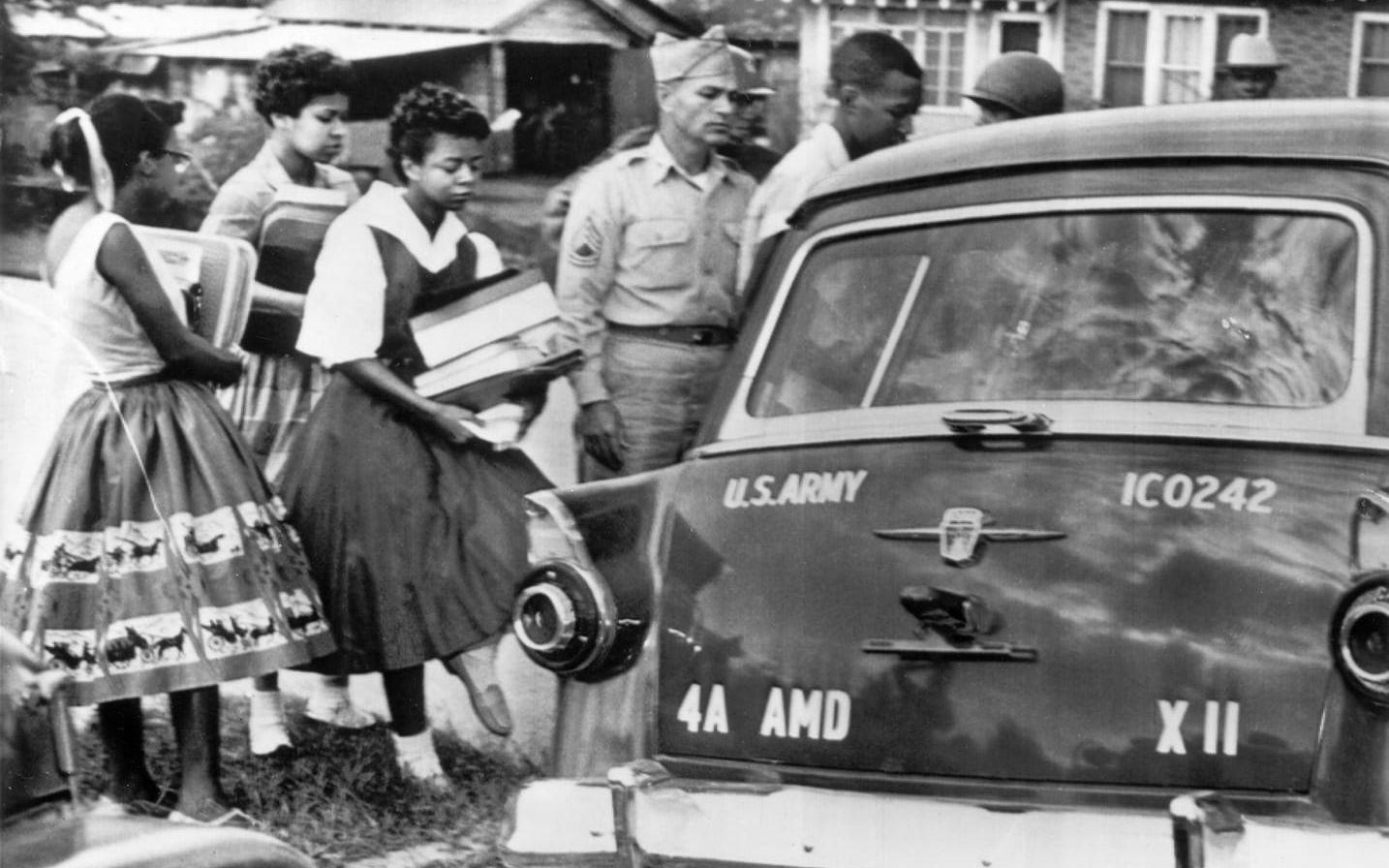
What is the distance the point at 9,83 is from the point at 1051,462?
3.25m

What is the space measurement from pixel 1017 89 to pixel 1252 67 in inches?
23.1

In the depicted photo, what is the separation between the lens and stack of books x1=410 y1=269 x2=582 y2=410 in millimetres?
5168

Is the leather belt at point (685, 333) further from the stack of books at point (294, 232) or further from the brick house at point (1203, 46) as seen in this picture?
the brick house at point (1203, 46)

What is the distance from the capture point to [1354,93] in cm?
474

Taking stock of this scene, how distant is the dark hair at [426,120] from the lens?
518 cm

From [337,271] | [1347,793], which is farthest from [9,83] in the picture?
[1347,793]

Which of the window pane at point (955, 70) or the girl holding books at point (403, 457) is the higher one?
the window pane at point (955, 70)

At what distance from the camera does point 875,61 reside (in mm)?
5000

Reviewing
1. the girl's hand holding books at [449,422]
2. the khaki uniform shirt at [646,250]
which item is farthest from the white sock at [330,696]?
the khaki uniform shirt at [646,250]

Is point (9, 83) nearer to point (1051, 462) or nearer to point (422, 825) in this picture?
point (422, 825)

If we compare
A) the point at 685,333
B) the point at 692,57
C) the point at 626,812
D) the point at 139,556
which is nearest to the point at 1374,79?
the point at 692,57

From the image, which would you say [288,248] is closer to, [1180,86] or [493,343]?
[493,343]

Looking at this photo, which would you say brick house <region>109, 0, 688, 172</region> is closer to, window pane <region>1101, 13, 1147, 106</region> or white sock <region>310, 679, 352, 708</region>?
window pane <region>1101, 13, 1147, 106</region>

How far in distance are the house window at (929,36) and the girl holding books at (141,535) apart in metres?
1.91
